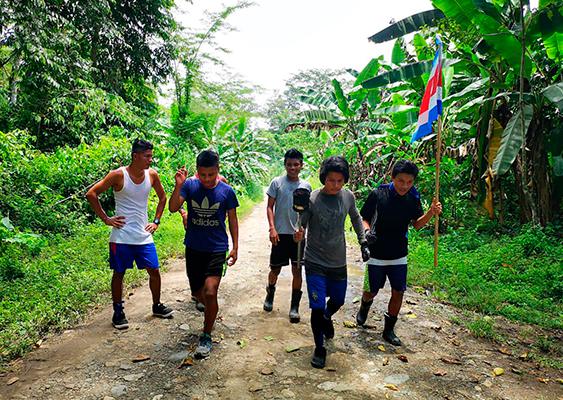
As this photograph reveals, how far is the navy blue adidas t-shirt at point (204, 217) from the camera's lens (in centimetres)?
357

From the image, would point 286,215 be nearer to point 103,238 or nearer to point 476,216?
point 103,238

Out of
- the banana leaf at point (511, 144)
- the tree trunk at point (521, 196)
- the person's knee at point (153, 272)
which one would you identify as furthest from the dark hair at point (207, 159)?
the tree trunk at point (521, 196)

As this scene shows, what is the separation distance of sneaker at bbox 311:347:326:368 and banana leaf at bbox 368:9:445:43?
22.2 feet

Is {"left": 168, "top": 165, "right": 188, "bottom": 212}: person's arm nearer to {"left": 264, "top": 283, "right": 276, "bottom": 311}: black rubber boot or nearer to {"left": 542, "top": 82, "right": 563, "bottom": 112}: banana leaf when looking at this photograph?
{"left": 264, "top": 283, "right": 276, "bottom": 311}: black rubber boot

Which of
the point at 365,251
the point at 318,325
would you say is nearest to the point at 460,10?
the point at 365,251

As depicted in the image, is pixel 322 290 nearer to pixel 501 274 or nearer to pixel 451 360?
pixel 451 360

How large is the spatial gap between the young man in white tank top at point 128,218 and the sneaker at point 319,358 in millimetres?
1890

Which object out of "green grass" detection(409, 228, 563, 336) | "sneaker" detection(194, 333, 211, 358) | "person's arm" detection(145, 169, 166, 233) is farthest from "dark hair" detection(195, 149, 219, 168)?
"green grass" detection(409, 228, 563, 336)

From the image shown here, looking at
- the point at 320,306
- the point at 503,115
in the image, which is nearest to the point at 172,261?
the point at 320,306

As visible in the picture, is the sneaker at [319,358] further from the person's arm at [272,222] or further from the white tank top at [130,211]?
the white tank top at [130,211]

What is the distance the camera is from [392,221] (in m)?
3.68

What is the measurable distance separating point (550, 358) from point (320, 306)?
7.33 ft

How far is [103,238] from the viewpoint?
671 cm

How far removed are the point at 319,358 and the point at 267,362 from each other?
1.50ft
